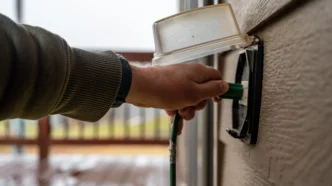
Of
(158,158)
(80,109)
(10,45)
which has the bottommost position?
(158,158)

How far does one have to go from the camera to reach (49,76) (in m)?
0.40

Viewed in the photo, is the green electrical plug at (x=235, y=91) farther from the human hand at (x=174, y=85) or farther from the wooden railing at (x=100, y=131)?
the wooden railing at (x=100, y=131)

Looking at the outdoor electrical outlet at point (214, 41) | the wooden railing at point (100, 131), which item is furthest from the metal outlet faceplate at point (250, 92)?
the wooden railing at point (100, 131)

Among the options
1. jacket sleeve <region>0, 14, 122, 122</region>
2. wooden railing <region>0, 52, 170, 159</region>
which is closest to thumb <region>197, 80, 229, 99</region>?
jacket sleeve <region>0, 14, 122, 122</region>

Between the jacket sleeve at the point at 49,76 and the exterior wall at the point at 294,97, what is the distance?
0.20 meters

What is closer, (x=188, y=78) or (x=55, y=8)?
(x=188, y=78)

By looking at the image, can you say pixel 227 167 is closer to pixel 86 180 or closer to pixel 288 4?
pixel 288 4

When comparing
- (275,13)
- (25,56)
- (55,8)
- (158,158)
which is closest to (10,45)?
(25,56)

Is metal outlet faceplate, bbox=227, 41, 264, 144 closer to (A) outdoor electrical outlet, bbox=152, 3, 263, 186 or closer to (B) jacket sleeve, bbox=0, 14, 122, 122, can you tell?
(A) outdoor electrical outlet, bbox=152, 3, 263, 186

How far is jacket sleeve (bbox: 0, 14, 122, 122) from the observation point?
0.38 metres

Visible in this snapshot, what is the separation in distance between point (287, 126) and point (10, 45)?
0.31 metres

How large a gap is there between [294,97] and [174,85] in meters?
0.21

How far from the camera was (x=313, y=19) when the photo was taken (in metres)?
0.24

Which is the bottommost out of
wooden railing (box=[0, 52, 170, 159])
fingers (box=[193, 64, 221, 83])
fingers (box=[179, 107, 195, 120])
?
wooden railing (box=[0, 52, 170, 159])
